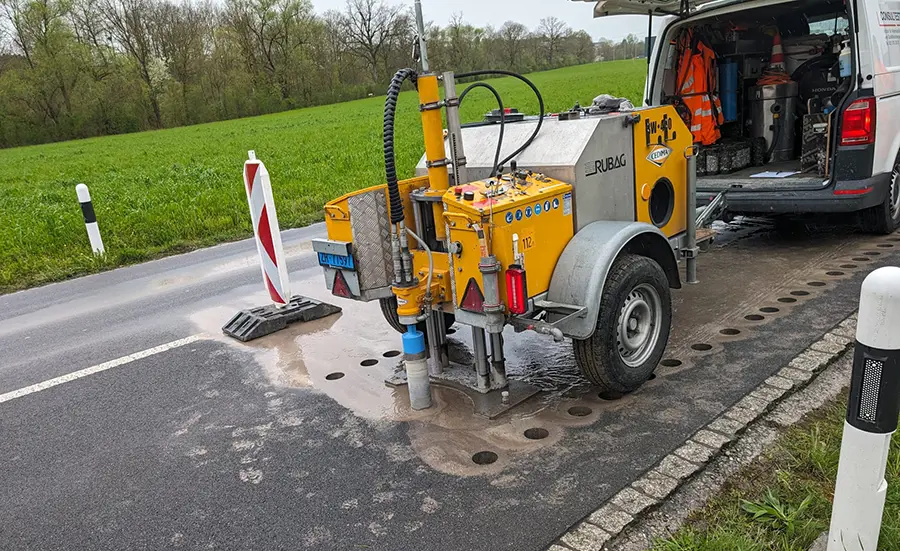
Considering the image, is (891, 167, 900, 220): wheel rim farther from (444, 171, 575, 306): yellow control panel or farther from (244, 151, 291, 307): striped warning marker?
(244, 151, 291, 307): striped warning marker

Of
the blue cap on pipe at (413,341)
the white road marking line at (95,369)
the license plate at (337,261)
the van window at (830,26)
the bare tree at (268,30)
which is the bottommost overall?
the white road marking line at (95,369)

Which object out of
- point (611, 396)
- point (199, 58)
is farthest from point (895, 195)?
point (199, 58)

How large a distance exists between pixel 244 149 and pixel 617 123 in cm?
2333

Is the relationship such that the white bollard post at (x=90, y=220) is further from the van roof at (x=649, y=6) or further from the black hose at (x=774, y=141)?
the black hose at (x=774, y=141)

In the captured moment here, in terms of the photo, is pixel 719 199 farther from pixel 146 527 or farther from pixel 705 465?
pixel 146 527

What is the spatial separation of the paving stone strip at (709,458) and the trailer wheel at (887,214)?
110 inches

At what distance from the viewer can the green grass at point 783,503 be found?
262cm

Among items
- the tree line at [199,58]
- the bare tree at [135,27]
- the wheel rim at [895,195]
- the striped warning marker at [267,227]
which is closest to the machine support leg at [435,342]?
the striped warning marker at [267,227]

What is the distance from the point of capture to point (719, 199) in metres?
6.00

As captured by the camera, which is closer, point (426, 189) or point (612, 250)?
point (612, 250)

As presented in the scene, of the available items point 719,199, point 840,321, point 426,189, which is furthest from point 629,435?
point 719,199

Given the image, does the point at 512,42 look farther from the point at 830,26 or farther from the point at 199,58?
the point at 830,26

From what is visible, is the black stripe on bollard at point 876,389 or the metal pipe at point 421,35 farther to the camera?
the metal pipe at point 421,35

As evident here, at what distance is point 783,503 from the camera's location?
113 inches
